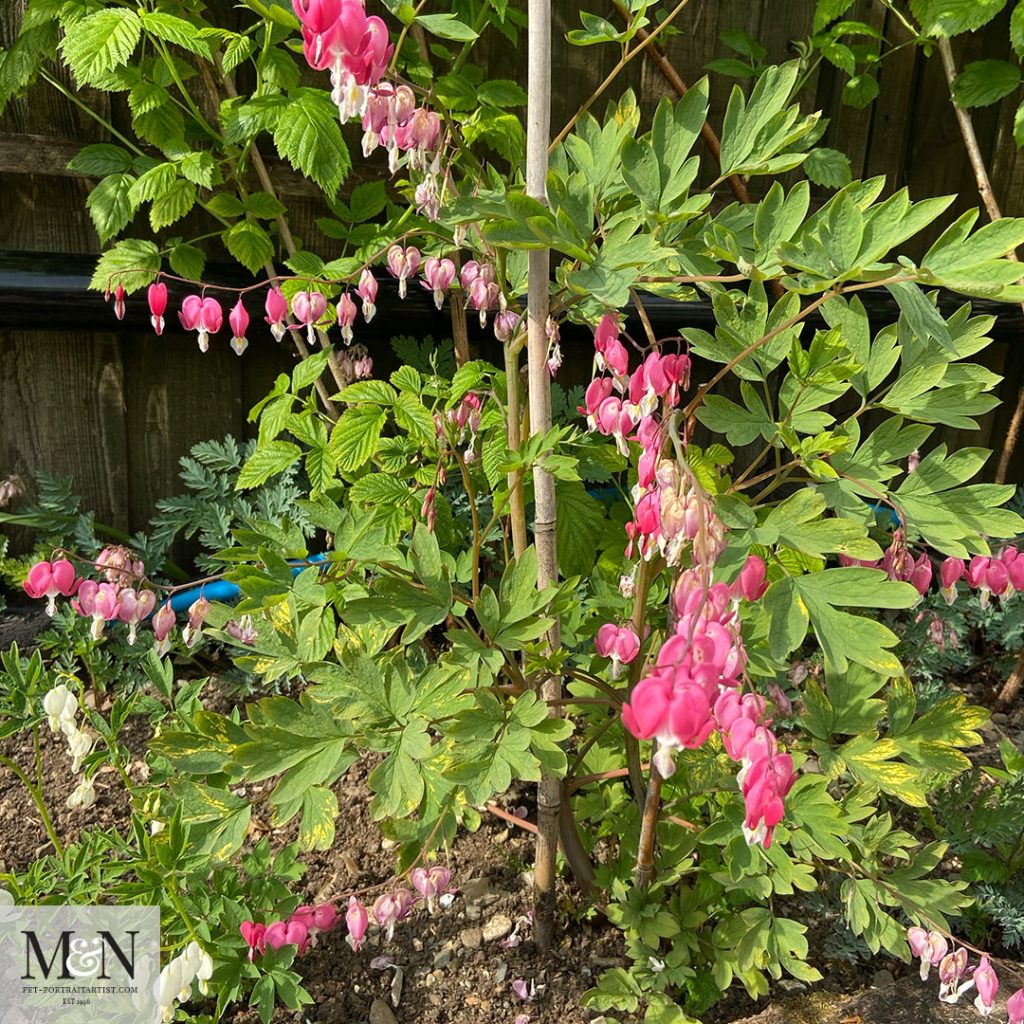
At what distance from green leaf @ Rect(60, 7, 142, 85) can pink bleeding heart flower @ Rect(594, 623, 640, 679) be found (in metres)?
1.55

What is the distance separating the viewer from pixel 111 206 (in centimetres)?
227

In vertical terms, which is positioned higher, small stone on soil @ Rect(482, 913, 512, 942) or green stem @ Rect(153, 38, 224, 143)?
green stem @ Rect(153, 38, 224, 143)

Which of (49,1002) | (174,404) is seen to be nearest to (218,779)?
(49,1002)

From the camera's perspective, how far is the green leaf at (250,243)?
7.70 feet

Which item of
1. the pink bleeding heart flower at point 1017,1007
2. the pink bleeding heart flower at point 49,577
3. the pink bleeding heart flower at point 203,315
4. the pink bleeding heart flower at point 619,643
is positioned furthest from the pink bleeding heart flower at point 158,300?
the pink bleeding heart flower at point 1017,1007

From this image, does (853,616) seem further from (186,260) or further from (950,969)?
(186,260)

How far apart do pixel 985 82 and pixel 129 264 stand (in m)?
2.48

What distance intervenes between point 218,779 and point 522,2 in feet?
7.36

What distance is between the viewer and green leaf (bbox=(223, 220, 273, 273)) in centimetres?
235

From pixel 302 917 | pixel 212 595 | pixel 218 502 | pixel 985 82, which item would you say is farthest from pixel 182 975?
pixel 985 82

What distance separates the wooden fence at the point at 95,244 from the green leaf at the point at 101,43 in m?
0.58

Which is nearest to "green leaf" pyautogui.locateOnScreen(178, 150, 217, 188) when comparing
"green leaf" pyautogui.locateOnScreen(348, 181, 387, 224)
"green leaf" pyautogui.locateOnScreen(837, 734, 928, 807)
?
"green leaf" pyautogui.locateOnScreen(348, 181, 387, 224)

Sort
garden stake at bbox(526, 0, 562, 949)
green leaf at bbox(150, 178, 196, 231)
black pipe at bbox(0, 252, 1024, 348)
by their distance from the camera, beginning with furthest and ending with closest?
1. black pipe at bbox(0, 252, 1024, 348)
2. green leaf at bbox(150, 178, 196, 231)
3. garden stake at bbox(526, 0, 562, 949)

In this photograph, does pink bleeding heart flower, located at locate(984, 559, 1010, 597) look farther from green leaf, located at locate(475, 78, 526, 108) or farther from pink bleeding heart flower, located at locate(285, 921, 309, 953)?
green leaf, located at locate(475, 78, 526, 108)
